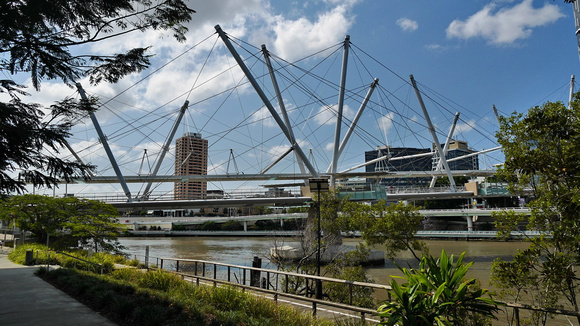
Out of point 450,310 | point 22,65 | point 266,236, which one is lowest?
point 266,236

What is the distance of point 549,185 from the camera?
729cm

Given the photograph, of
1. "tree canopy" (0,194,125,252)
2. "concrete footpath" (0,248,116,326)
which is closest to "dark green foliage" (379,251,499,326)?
"concrete footpath" (0,248,116,326)

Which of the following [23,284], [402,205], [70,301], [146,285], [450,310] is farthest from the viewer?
[402,205]

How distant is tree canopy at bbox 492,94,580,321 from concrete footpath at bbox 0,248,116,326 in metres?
8.26

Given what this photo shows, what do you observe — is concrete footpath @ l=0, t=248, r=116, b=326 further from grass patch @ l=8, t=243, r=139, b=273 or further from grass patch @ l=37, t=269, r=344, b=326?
grass patch @ l=8, t=243, r=139, b=273

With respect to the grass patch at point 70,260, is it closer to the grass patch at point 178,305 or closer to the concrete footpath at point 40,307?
the concrete footpath at point 40,307

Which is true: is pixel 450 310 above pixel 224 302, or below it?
above

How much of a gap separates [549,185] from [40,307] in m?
11.7

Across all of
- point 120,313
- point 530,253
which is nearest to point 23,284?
point 120,313

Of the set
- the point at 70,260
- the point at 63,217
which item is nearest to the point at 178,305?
the point at 70,260

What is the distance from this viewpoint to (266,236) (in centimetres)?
8144

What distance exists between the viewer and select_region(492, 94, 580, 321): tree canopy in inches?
250

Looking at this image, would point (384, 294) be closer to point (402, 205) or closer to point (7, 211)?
point (402, 205)

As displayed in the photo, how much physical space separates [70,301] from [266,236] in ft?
238
